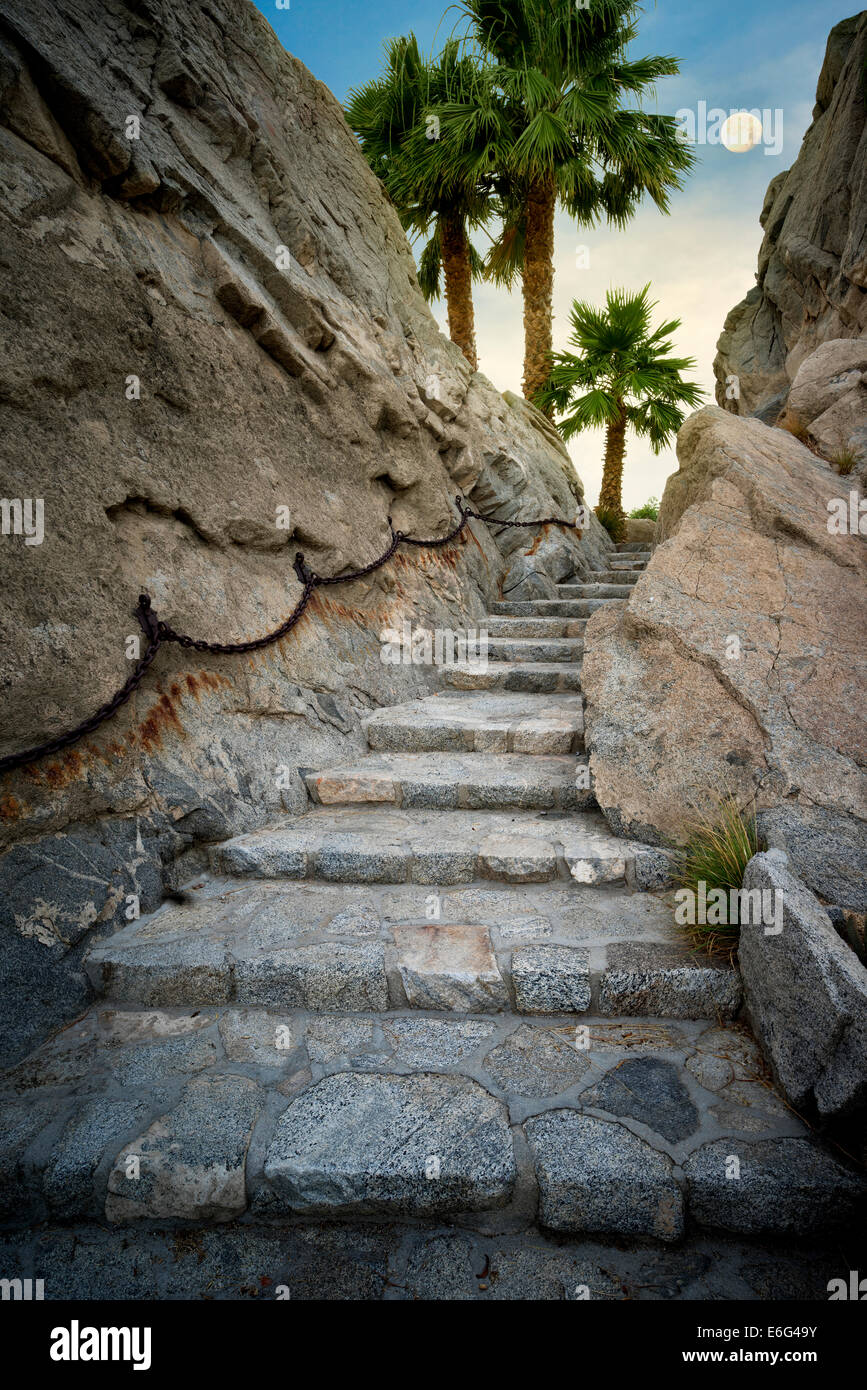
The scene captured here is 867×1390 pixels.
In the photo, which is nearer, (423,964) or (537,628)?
(423,964)

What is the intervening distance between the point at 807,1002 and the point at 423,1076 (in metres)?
1.19

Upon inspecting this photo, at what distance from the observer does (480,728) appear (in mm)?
4215

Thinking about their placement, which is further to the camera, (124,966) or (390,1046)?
(124,966)

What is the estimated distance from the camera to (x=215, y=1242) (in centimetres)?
170

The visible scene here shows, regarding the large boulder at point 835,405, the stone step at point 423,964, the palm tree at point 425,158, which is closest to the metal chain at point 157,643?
the stone step at point 423,964

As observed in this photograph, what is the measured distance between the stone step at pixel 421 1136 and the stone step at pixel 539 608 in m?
5.35

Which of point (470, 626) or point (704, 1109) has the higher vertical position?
point (470, 626)

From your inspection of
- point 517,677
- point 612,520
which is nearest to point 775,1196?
point 517,677

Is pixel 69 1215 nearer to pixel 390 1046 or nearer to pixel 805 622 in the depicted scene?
pixel 390 1046

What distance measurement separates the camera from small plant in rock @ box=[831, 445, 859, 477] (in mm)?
4703

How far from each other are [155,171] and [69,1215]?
4.57 meters

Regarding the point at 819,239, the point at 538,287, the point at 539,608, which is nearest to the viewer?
the point at 539,608

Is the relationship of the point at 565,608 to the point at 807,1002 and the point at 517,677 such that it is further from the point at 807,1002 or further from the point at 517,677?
the point at 807,1002
